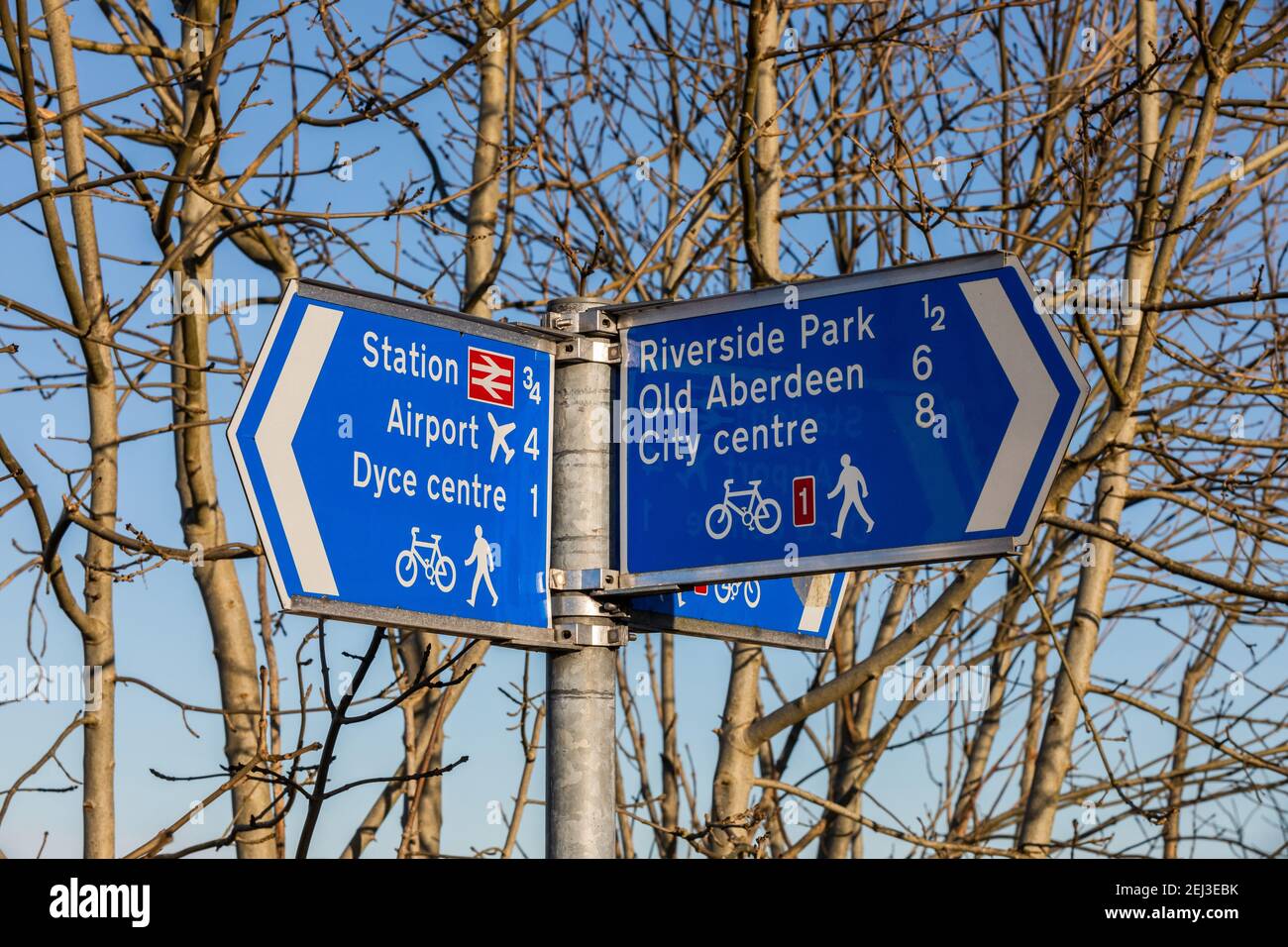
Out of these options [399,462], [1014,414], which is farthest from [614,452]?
[1014,414]

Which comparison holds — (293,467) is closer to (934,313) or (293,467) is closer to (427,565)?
(427,565)

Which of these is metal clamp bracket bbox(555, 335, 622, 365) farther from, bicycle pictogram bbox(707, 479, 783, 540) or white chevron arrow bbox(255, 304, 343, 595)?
white chevron arrow bbox(255, 304, 343, 595)

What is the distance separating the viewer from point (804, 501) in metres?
2.70

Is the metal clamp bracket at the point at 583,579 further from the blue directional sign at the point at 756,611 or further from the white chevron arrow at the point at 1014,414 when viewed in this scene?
the white chevron arrow at the point at 1014,414

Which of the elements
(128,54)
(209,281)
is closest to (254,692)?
(209,281)

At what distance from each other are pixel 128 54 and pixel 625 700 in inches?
199

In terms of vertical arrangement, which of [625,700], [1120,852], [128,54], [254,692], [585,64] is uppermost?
[585,64]

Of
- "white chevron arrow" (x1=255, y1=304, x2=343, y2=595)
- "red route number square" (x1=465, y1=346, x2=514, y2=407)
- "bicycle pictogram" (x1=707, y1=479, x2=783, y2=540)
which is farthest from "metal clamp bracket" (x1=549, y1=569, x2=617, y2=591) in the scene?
"white chevron arrow" (x1=255, y1=304, x2=343, y2=595)

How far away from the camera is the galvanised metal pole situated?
2764 millimetres

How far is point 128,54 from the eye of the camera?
615cm

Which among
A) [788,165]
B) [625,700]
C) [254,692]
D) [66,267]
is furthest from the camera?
[625,700]

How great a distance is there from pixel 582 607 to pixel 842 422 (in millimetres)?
536
